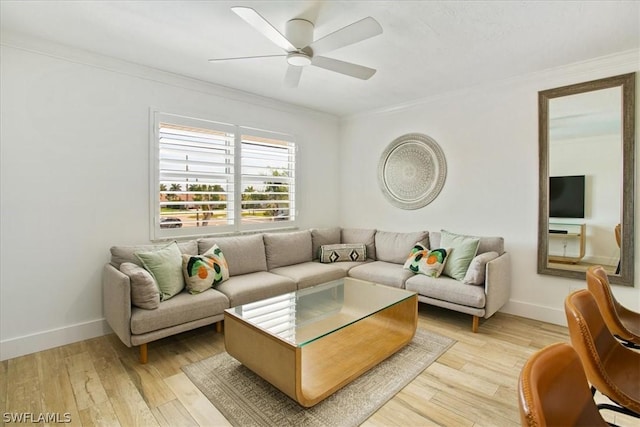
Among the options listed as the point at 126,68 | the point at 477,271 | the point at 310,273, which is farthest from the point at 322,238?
the point at 126,68

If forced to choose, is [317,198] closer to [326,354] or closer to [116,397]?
[326,354]

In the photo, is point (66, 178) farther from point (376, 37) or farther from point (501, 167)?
point (501, 167)

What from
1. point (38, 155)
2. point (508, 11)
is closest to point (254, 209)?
point (38, 155)

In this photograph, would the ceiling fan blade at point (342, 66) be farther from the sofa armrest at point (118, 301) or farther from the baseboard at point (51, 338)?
the baseboard at point (51, 338)

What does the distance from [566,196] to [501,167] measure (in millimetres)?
684

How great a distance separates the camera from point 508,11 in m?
2.20

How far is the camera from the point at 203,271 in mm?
2932

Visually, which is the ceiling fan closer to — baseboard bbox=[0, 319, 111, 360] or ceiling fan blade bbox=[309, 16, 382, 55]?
ceiling fan blade bbox=[309, 16, 382, 55]

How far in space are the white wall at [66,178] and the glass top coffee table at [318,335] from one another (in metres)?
1.60

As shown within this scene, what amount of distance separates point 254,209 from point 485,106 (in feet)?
10.0

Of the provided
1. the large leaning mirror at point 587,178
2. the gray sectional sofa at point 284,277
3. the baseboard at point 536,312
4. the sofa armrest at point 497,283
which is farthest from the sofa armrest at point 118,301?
the large leaning mirror at point 587,178

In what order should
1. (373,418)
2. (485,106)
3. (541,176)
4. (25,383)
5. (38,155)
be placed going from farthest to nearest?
1. (485,106)
2. (541,176)
3. (38,155)
4. (25,383)
5. (373,418)

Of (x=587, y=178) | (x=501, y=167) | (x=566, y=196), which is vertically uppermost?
(x=501, y=167)

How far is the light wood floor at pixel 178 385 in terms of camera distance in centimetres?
187
